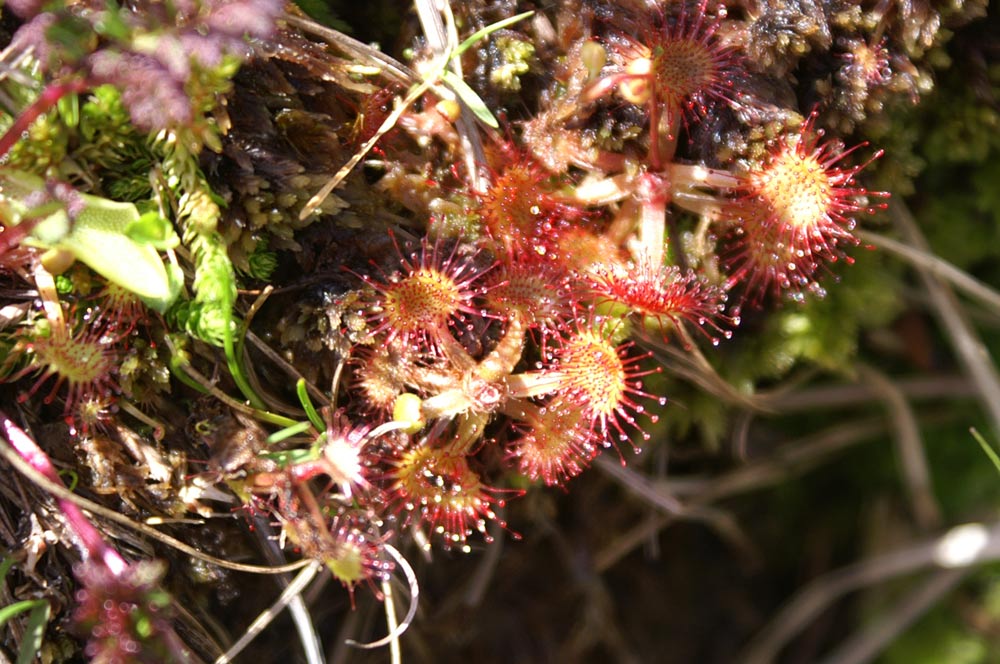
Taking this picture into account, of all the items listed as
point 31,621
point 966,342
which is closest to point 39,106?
point 31,621

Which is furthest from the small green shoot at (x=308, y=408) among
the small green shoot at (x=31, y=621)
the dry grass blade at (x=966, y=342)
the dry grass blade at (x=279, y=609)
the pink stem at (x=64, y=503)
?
the dry grass blade at (x=966, y=342)

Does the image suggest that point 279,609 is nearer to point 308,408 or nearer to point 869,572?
point 308,408

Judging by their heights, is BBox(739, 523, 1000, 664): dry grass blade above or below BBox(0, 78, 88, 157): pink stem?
below

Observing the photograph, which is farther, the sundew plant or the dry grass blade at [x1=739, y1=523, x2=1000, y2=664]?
the dry grass blade at [x1=739, y1=523, x2=1000, y2=664]

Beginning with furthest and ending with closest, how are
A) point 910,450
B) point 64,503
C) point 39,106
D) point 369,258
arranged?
point 910,450
point 369,258
point 64,503
point 39,106

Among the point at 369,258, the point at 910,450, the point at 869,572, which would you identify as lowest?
the point at 869,572

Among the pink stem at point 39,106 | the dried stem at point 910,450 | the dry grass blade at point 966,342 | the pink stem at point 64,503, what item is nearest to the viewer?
the pink stem at point 39,106

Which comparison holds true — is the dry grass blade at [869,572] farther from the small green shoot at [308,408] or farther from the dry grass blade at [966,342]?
the small green shoot at [308,408]

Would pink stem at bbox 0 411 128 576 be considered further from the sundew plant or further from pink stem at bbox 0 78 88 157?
pink stem at bbox 0 78 88 157

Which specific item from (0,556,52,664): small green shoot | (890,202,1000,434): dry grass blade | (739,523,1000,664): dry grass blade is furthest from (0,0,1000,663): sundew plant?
(739,523,1000,664): dry grass blade
